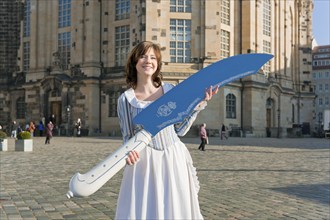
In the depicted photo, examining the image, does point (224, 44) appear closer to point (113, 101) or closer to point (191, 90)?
point (113, 101)

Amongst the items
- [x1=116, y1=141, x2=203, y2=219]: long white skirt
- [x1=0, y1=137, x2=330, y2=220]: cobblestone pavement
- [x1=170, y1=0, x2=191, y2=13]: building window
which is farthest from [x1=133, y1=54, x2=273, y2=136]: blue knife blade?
[x1=170, y1=0, x2=191, y2=13]: building window

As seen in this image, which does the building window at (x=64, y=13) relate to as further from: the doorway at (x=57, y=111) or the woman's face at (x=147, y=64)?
the woman's face at (x=147, y=64)

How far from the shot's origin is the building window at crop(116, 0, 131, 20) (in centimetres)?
4097

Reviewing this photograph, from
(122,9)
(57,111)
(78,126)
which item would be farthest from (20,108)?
(122,9)

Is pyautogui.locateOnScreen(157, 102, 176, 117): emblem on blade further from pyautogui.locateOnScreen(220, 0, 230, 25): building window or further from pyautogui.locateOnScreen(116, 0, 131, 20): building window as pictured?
pyautogui.locateOnScreen(116, 0, 131, 20): building window

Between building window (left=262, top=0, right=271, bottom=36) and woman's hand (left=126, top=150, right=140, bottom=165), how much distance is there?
145ft

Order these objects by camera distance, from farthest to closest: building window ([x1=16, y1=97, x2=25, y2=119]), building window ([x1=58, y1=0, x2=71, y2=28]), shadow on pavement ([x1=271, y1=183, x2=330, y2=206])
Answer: building window ([x1=16, y1=97, x2=25, y2=119]), building window ([x1=58, y1=0, x2=71, y2=28]), shadow on pavement ([x1=271, y1=183, x2=330, y2=206])

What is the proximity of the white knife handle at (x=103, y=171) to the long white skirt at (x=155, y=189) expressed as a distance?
174mm

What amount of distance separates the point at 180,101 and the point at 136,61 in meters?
0.59

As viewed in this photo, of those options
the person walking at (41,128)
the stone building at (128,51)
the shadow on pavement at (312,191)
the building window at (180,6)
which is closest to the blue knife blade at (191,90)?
the shadow on pavement at (312,191)

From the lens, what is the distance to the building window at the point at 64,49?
144 feet

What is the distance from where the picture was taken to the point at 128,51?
40.0m

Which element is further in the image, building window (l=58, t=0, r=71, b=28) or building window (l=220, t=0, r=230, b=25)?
building window (l=58, t=0, r=71, b=28)

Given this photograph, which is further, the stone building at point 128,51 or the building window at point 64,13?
the building window at point 64,13
